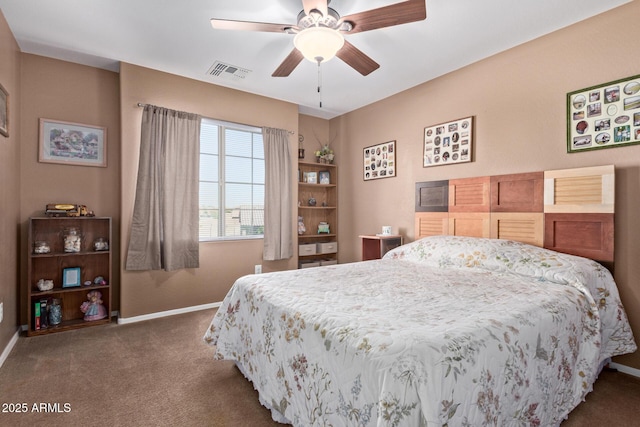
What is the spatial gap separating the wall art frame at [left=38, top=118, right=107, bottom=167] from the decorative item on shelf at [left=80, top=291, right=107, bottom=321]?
1.33 m

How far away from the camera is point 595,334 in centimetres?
178

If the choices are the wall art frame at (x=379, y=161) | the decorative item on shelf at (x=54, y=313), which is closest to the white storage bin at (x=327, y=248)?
the wall art frame at (x=379, y=161)

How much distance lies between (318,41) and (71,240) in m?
2.91

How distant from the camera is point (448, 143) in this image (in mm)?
3352

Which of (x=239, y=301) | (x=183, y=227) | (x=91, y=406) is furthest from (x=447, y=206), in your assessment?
(x=91, y=406)

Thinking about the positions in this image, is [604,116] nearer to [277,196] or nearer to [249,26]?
[249,26]

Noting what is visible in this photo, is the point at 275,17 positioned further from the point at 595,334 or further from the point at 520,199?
the point at 595,334

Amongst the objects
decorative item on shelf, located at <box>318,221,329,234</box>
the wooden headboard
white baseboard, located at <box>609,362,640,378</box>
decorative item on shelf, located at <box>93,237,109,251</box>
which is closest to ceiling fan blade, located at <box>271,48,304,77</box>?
the wooden headboard

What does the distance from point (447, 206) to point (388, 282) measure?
1592mm

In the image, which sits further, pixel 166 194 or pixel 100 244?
pixel 166 194

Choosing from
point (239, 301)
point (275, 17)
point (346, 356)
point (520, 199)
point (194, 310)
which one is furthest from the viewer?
point (194, 310)

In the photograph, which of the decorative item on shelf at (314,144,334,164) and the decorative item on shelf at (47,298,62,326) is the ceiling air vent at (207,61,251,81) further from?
the decorative item on shelf at (47,298,62,326)

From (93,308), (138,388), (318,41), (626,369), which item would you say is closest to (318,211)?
(93,308)

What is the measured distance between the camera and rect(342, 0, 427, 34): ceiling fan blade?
5.84ft
